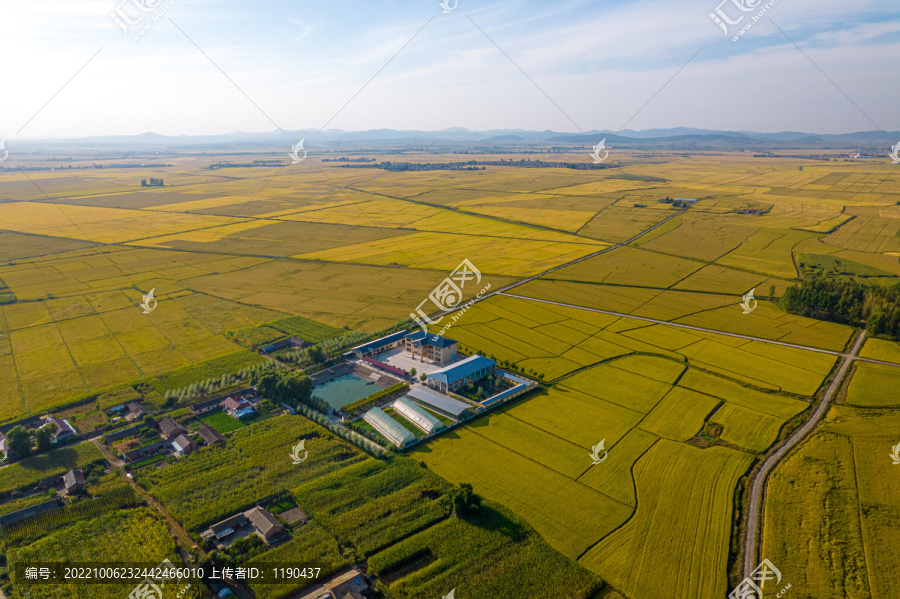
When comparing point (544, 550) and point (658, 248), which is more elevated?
point (658, 248)

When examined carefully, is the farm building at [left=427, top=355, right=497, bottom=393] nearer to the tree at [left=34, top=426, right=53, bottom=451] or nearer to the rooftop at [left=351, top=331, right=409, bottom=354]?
the rooftop at [left=351, top=331, right=409, bottom=354]

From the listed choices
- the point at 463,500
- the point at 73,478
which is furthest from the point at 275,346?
the point at 463,500

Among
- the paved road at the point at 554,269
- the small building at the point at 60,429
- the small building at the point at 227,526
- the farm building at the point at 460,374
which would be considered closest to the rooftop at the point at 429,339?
the farm building at the point at 460,374

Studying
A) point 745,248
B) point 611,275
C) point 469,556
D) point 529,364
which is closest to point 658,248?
point 745,248

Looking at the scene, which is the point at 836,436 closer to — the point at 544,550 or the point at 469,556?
the point at 544,550

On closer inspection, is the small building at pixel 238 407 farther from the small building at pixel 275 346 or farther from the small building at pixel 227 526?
the small building at pixel 227 526

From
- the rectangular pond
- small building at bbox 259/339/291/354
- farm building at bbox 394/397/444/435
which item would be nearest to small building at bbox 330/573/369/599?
farm building at bbox 394/397/444/435
